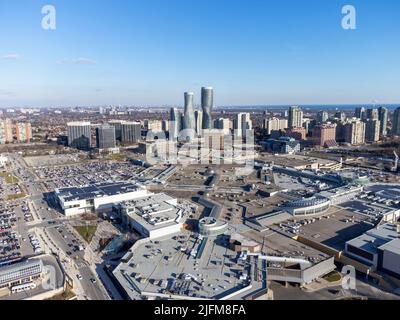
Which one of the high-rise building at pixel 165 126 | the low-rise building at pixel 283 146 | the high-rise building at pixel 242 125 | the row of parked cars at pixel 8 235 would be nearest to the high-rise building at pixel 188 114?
the high-rise building at pixel 165 126

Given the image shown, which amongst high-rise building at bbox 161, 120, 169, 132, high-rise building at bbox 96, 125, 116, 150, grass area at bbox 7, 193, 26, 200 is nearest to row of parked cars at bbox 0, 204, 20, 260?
grass area at bbox 7, 193, 26, 200

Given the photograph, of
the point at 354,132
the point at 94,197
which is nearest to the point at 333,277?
the point at 94,197

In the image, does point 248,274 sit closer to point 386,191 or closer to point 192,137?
point 386,191

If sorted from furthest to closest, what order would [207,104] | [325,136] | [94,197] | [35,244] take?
[207,104] → [325,136] → [94,197] → [35,244]

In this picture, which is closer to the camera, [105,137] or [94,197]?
[94,197]

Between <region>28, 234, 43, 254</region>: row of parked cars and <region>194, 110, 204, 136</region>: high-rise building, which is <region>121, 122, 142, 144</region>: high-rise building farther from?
<region>28, 234, 43, 254</region>: row of parked cars

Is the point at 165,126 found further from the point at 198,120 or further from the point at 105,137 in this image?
the point at 105,137

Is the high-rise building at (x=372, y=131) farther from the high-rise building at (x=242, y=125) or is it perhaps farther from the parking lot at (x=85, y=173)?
the parking lot at (x=85, y=173)

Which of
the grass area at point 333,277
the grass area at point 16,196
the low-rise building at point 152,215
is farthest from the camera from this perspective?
the grass area at point 16,196
